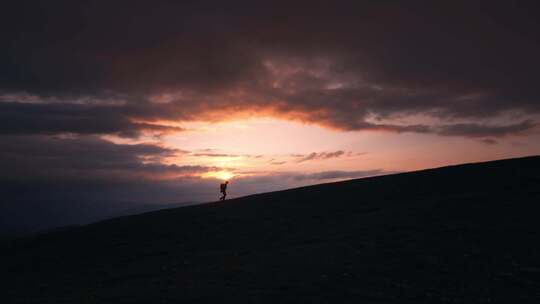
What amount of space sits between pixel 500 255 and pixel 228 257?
1470 cm

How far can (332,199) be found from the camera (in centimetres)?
4294

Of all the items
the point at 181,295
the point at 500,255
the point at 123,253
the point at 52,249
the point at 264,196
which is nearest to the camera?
the point at 181,295

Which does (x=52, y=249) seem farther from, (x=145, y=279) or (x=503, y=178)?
(x=503, y=178)

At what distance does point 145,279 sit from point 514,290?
54.8ft

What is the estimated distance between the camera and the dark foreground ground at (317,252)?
16.2 metres

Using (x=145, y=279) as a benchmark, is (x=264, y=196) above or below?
above

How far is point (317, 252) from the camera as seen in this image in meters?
22.6

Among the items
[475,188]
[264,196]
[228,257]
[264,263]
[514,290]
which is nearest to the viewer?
[514,290]

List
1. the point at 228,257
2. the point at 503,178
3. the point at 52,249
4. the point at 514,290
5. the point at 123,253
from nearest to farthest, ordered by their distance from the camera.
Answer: the point at 514,290 → the point at 228,257 → the point at 123,253 → the point at 52,249 → the point at 503,178

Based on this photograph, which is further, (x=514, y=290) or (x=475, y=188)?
(x=475, y=188)

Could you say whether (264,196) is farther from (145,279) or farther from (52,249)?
(145,279)

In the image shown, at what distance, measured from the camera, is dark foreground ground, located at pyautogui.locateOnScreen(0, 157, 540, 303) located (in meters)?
16.2

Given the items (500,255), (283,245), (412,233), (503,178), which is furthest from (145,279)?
(503,178)

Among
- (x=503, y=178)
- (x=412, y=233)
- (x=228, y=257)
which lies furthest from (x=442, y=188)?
(x=228, y=257)
